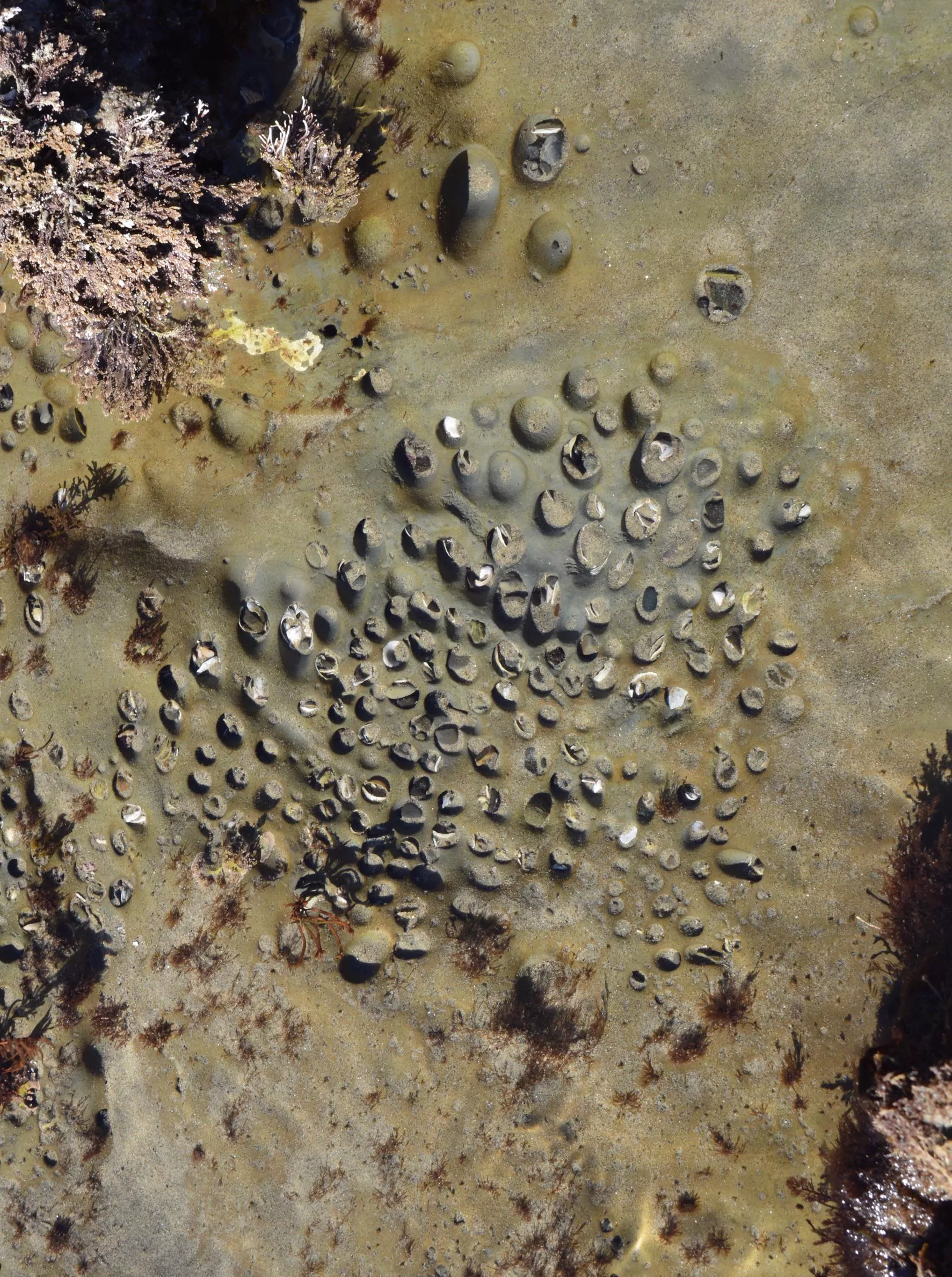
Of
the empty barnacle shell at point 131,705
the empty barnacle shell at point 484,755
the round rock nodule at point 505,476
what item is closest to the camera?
the round rock nodule at point 505,476

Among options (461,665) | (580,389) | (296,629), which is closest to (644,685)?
(461,665)

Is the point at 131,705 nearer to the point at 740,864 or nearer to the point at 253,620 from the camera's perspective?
the point at 253,620

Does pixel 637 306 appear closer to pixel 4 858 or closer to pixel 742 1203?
pixel 4 858

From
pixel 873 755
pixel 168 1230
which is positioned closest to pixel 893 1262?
pixel 873 755

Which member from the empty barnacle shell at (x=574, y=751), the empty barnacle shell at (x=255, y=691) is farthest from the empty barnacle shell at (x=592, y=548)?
the empty barnacle shell at (x=255, y=691)

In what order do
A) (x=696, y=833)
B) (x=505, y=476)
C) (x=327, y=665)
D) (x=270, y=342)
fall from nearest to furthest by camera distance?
(x=505, y=476), (x=327, y=665), (x=270, y=342), (x=696, y=833)

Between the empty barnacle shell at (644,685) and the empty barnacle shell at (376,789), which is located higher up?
the empty barnacle shell at (644,685)

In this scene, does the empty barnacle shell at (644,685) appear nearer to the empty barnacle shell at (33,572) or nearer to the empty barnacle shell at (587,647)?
the empty barnacle shell at (587,647)
